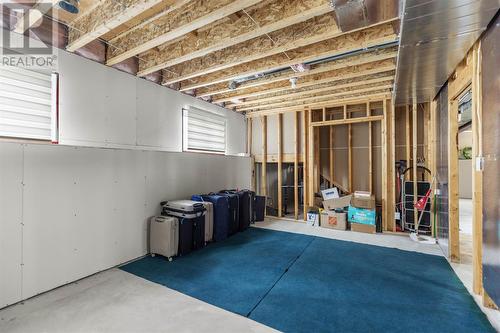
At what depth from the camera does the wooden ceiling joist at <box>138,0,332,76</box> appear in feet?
7.63

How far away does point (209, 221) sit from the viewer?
167 inches

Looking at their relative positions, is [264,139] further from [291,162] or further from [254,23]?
[254,23]

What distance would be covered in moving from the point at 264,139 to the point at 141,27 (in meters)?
4.06

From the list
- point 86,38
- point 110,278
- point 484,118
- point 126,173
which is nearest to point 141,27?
point 86,38

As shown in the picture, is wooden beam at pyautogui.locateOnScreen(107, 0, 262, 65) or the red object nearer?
wooden beam at pyautogui.locateOnScreen(107, 0, 262, 65)

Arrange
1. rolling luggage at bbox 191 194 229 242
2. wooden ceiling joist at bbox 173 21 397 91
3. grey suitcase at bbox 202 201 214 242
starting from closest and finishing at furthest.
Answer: wooden ceiling joist at bbox 173 21 397 91
grey suitcase at bbox 202 201 214 242
rolling luggage at bbox 191 194 229 242

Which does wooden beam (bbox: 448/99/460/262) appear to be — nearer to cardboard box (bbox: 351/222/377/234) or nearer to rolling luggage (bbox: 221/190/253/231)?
cardboard box (bbox: 351/222/377/234)

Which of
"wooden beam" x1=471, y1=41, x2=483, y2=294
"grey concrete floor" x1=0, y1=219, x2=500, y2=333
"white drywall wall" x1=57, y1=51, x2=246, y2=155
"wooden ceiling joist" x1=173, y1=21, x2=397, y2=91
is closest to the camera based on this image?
"grey concrete floor" x1=0, y1=219, x2=500, y2=333


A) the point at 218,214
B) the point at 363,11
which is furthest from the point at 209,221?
→ the point at 363,11

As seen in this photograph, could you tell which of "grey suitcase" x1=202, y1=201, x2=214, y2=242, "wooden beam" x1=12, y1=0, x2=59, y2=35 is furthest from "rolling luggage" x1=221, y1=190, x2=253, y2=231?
"wooden beam" x1=12, y1=0, x2=59, y2=35

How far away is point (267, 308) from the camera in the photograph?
2.33 meters

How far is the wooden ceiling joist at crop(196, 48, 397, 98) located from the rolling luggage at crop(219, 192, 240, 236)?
6.72 ft

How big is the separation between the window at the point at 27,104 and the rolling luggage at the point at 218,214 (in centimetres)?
231

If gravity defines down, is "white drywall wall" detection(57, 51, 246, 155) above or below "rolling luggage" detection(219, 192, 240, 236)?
above
